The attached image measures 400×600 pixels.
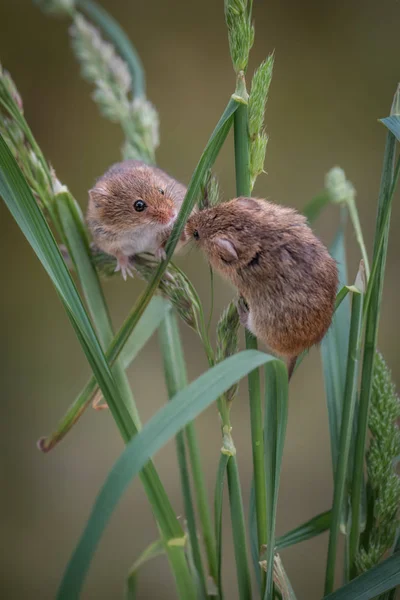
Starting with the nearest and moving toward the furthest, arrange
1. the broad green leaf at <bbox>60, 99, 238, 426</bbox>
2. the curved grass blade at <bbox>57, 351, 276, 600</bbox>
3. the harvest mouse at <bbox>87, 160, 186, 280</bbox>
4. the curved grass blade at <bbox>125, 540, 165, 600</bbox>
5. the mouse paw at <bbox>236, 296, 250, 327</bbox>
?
the curved grass blade at <bbox>57, 351, 276, 600</bbox>
the broad green leaf at <bbox>60, 99, 238, 426</bbox>
the mouse paw at <bbox>236, 296, 250, 327</bbox>
the curved grass blade at <bbox>125, 540, 165, 600</bbox>
the harvest mouse at <bbox>87, 160, 186, 280</bbox>

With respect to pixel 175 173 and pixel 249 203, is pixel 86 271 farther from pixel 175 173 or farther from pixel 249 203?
pixel 175 173

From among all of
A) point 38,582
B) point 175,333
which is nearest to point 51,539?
point 38,582

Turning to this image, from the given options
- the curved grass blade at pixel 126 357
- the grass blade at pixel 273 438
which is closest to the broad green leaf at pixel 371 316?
the grass blade at pixel 273 438

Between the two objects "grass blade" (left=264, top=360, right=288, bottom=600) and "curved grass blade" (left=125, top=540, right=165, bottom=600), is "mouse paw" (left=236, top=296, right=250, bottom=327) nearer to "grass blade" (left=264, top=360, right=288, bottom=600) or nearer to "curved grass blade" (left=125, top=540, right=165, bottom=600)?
"grass blade" (left=264, top=360, right=288, bottom=600)

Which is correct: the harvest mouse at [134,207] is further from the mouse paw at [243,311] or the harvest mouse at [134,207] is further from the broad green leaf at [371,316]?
the broad green leaf at [371,316]

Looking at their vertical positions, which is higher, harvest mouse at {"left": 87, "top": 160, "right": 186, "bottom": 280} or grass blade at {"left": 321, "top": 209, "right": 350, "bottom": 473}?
harvest mouse at {"left": 87, "top": 160, "right": 186, "bottom": 280}

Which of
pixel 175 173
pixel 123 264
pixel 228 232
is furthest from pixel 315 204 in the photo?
pixel 175 173

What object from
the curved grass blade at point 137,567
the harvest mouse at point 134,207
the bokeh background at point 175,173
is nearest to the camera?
the curved grass blade at point 137,567

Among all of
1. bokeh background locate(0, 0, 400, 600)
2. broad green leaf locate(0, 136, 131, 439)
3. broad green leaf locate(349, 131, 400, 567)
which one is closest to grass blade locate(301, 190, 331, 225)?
broad green leaf locate(349, 131, 400, 567)
